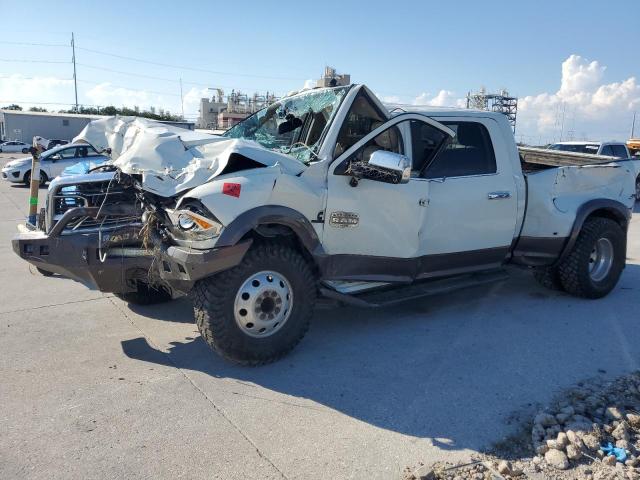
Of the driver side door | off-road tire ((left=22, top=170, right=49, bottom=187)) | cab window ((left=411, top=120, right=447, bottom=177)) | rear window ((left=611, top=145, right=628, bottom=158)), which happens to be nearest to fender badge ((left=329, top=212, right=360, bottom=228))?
the driver side door

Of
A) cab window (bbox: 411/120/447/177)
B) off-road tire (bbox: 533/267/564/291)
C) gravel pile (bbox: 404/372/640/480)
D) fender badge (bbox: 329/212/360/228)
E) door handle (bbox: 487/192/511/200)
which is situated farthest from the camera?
off-road tire (bbox: 533/267/564/291)

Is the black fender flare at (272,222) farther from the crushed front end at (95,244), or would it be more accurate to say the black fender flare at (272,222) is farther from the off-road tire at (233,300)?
the crushed front end at (95,244)

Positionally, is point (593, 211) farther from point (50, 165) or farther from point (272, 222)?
point (50, 165)

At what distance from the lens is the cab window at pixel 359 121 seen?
4.75 m

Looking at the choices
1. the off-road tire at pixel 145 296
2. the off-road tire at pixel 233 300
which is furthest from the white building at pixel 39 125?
the off-road tire at pixel 233 300

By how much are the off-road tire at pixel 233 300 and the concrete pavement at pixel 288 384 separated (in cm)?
19

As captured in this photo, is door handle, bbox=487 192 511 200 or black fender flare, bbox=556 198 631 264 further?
black fender flare, bbox=556 198 631 264

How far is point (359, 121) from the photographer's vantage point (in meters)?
4.84

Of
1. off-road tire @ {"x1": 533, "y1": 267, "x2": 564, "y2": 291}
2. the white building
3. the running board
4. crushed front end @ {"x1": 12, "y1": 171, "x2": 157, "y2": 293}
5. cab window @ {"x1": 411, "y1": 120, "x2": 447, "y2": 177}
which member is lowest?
off-road tire @ {"x1": 533, "y1": 267, "x2": 564, "y2": 291}

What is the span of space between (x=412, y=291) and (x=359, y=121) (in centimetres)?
170

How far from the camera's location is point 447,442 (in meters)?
3.36

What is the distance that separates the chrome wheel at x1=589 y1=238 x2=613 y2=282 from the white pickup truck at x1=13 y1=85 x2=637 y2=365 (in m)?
0.65

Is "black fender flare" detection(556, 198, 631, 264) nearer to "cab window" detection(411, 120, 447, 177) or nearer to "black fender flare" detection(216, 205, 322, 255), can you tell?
"cab window" detection(411, 120, 447, 177)

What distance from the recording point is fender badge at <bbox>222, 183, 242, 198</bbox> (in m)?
3.92
